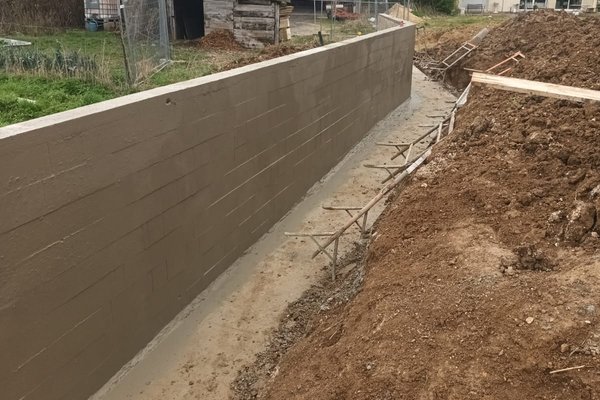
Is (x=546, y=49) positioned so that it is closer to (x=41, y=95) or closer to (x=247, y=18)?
(x=247, y=18)

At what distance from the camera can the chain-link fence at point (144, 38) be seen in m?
11.2

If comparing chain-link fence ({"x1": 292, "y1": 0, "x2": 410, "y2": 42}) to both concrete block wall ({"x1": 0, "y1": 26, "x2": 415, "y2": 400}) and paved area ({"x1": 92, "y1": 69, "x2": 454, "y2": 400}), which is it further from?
concrete block wall ({"x1": 0, "y1": 26, "x2": 415, "y2": 400})

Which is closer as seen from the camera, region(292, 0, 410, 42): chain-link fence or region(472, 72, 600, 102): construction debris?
region(472, 72, 600, 102): construction debris

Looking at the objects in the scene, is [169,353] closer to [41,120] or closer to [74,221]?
[74,221]

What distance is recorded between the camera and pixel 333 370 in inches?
163

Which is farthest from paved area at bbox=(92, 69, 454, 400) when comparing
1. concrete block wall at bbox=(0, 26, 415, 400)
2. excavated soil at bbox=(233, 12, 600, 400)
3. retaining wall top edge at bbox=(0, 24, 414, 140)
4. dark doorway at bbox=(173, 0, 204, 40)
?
dark doorway at bbox=(173, 0, 204, 40)

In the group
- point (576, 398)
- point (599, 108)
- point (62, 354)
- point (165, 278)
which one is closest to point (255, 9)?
point (599, 108)

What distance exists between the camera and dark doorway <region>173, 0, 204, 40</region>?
19.5m

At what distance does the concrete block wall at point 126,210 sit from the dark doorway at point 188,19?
12.7m

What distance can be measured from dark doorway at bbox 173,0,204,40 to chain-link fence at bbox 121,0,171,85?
19.4ft

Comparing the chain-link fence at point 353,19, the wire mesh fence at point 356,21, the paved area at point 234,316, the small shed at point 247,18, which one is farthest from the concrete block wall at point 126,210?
the wire mesh fence at point 356,21

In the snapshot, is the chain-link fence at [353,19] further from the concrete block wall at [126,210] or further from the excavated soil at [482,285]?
the excavated soil at [482,285]

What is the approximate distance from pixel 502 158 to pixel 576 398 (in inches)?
152

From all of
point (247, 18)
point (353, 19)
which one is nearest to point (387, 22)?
point (247, 18)
